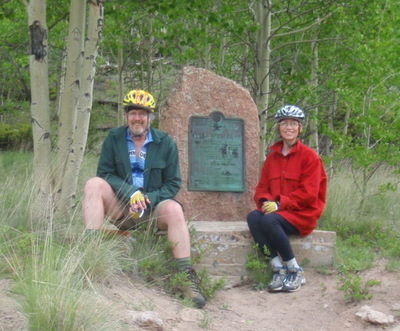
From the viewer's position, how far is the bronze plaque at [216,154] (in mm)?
7586

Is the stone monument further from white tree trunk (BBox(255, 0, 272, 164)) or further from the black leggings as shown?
white tree trunk (BBox(255, 0, 272, 164))

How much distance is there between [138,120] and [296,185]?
157 cm

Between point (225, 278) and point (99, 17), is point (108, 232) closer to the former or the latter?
point (225, 278)

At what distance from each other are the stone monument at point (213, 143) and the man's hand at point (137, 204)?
1.57 metres

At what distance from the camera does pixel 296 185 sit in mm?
6594

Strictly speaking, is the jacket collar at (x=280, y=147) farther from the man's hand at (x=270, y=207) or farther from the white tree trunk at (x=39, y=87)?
the white tree trunk at (x=39, y=87)

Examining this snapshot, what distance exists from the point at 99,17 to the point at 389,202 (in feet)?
14.7

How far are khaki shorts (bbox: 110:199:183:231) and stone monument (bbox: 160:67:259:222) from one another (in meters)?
1.32

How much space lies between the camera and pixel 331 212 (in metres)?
8.52

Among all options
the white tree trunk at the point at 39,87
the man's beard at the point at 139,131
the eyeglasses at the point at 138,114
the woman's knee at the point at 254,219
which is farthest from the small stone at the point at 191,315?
the white tree trunk at the point at 39,87

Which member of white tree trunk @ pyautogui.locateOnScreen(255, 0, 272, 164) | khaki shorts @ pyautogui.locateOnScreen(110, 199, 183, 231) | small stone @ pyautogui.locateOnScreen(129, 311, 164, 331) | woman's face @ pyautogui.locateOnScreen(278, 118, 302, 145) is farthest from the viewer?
white tree trunk @ pyautogui.locateOnScreen(255, 0, 272, 164)

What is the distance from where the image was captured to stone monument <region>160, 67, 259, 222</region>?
754 centimetres

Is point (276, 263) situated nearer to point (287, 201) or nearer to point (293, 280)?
point (293, 280)

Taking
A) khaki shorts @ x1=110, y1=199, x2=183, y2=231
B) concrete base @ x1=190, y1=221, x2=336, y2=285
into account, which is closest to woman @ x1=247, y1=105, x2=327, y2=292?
concrete base @ x1=190, y1=221, x2=336, y2=285
